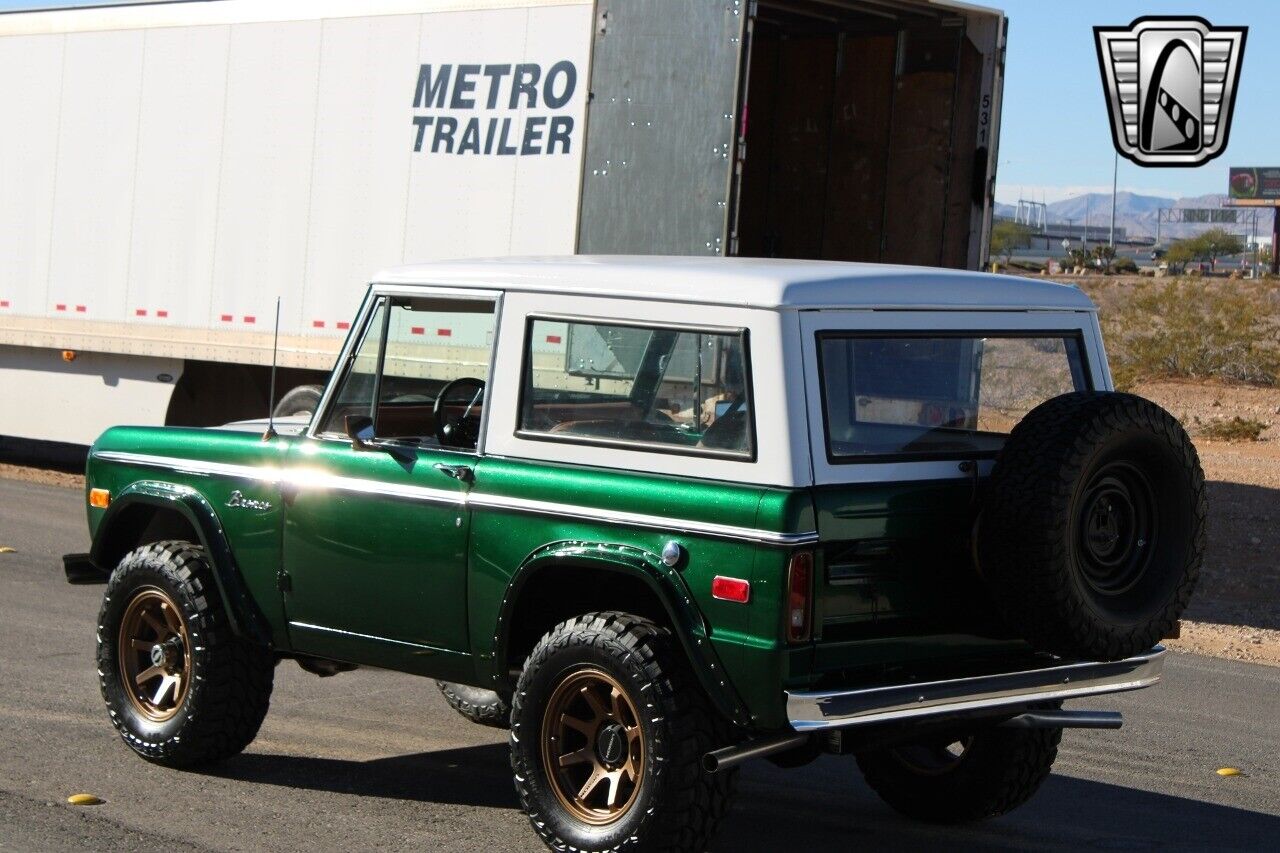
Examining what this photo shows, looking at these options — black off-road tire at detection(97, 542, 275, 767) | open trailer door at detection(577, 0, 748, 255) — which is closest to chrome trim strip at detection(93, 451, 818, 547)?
black off-road tire at detection(97, 542, 275, 767)

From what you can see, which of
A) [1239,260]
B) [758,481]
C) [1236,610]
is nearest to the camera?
[758,481]

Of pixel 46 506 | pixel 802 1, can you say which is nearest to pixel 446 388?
pixel 802 1

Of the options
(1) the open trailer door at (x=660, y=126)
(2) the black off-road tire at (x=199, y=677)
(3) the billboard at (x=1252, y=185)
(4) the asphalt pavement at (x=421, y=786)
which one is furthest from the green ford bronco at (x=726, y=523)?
(3) the billboard at (x=1252, y=185)

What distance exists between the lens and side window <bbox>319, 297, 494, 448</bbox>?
6125 mm

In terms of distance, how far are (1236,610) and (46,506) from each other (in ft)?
30.5

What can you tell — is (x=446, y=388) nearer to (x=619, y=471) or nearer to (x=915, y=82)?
(x=619, y=471)

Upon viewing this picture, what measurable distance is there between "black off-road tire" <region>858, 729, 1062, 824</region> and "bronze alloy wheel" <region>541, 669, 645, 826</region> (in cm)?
141

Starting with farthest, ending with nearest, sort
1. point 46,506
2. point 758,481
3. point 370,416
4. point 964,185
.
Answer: point 46,506 < point 964,185 < point 370,416 < point 758,481

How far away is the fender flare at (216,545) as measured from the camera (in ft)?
21.3

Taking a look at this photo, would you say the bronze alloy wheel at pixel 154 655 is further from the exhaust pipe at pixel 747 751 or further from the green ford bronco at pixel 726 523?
the exhaust pipe at pixel 747 751

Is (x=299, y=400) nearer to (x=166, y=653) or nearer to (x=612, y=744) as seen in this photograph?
(x=166, y=653)

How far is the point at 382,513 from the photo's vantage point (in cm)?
606

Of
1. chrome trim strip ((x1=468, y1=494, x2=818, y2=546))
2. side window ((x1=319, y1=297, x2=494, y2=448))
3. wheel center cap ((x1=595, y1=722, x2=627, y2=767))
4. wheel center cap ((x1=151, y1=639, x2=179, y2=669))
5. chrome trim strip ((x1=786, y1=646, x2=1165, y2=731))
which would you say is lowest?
wheel center cap ((x1=151, y1=639, x2=179, y2=669))

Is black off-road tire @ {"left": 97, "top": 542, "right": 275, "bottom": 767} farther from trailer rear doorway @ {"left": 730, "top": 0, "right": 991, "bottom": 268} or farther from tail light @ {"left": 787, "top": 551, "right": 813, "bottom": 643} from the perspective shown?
trailer rear doorway @ {"left": 730, "top": 0, "right": 991, "bottom": 268}
